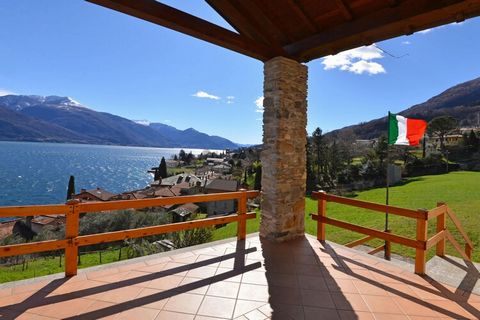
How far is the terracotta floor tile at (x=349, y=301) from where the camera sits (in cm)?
292

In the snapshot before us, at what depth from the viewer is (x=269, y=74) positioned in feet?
15.8

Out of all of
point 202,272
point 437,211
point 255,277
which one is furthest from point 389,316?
point 202,272

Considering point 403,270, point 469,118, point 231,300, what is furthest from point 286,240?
point 469,118

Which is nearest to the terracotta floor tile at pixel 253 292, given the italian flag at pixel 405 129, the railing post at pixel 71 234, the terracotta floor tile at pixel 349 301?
the terracotta floor tile at pixel 349 301

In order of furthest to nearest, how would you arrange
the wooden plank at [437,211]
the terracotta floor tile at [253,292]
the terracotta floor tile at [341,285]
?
the wooden plank at [437,211]
the terracotta floor tile at [341,285]
the terracotta floor tile at [253,292]

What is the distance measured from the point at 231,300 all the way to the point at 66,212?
220cm

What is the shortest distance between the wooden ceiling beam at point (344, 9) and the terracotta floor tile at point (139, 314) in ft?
13.9

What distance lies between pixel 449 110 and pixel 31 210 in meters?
105

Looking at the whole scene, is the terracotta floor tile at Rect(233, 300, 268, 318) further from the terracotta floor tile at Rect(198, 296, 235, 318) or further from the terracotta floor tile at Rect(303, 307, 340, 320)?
the terracotta floor tile at Rect(303, 307, 340, 320)

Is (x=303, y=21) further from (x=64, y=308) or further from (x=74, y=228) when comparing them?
(x=64, y=308)

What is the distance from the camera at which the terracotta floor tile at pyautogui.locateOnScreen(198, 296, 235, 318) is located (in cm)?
271

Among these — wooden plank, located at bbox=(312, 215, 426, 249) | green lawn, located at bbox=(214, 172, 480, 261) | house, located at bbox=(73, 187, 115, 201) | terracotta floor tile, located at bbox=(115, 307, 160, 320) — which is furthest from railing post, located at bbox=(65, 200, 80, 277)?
house, located at bbox=(73, 187, 115, 201)

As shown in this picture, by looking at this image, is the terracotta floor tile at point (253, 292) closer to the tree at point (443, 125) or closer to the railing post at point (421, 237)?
the railing post at point (421, 237)

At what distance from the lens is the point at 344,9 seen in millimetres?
3701
